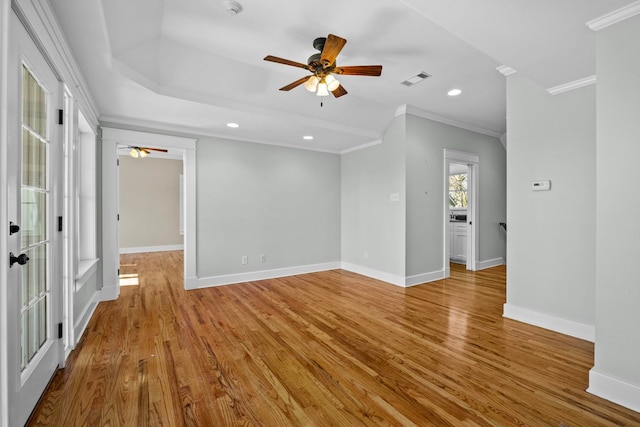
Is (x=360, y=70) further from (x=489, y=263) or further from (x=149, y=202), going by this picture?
(x=149, y=202)

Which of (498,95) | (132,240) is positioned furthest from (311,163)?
(132,240)

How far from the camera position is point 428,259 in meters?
4.82

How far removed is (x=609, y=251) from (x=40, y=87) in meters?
3.92

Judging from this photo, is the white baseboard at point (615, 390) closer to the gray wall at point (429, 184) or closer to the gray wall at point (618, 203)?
the gray wall at point (618, 203)

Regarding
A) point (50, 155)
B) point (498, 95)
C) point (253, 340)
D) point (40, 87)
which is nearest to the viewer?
point (40, 87)

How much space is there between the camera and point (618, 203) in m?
1.87

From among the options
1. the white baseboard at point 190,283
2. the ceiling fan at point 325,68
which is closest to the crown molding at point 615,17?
the ceiling fan at point 325,68

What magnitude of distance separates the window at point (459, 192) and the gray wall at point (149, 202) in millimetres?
7495

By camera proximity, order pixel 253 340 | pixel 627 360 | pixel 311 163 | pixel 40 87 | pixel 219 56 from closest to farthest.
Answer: pixel 627 360, pixel 40 87, pixel 253 340, pixel 219 56, pixel 311 163

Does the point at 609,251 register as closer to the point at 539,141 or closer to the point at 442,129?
the point at 539,141

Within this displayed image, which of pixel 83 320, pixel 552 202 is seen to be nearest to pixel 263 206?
pixel 83 320

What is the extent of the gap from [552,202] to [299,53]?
9.75 ft

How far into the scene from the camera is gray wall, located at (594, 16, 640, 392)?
71.2 inches

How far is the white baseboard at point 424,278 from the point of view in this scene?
4555 millimetres
